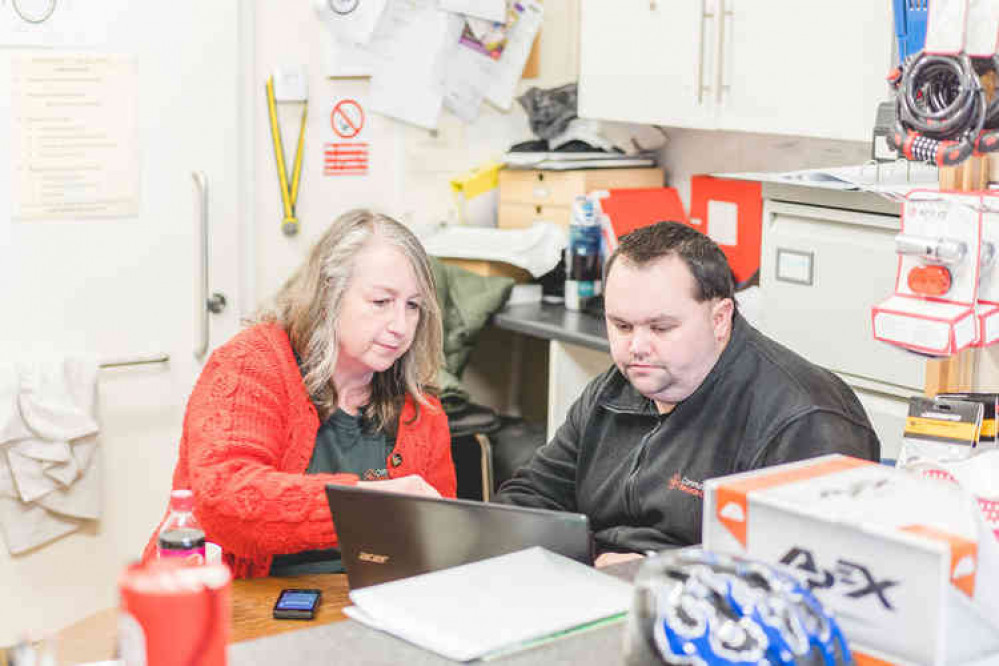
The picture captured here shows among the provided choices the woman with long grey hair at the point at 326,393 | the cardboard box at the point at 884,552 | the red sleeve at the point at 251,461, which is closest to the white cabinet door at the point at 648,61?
the woman with long grey hair at the point at 326,393

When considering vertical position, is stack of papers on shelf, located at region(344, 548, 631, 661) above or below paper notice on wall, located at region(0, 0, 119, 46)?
below

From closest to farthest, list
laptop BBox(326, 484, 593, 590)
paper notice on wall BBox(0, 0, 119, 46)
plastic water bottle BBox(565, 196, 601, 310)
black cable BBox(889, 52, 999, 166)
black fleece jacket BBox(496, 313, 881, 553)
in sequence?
black cable BBox(889, 52, 999, 166) → laptop BBox(326, 484, 593, 590) → black fleece jacket BBox(496, 313, 881, 553) → paper notice on wall BBox(0, 0, 119, 46) → plastic water bottle BBox(565, 196, 601, 310)

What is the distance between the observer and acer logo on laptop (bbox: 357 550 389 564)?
1.62 metres

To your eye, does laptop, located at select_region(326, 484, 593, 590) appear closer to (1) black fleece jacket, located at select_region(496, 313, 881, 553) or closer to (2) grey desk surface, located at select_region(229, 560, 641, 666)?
(2) grey desk surface, located at select_region(229, 560, 641, 666)

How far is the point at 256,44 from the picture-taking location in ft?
11.0

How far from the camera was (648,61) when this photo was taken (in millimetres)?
3260

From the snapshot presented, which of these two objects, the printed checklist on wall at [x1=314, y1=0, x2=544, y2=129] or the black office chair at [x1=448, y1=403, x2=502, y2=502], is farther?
the printed checklist on wall at [x1=314, y1=0, x2=544, y2=129]

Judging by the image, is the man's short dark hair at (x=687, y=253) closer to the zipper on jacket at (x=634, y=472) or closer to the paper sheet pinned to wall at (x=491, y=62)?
the zipper on jacket at (x=634, y=472)

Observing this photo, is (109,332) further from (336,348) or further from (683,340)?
(683,340)

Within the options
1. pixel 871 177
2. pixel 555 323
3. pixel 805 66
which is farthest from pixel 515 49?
pixel 871 177

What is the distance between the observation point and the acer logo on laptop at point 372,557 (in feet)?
5.31

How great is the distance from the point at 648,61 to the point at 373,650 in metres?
2.25

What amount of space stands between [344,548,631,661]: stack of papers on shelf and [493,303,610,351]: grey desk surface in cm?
154

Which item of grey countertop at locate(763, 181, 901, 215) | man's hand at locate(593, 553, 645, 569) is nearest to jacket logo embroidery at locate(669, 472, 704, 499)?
man's hand at locate(593, 553, 645, 569)
